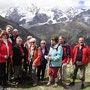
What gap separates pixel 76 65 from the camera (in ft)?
30.5

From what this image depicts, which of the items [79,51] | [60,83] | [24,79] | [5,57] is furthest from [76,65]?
[5,57]

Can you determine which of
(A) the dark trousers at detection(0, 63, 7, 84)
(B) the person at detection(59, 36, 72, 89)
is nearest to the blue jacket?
(B) the person at detection(59, 36, 72, 89)

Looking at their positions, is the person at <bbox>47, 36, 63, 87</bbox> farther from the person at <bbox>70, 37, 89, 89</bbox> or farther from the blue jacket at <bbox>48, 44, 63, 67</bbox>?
the person at <bbox>70, 37, 89, 89</bbox>

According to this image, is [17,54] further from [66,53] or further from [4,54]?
[66,53]

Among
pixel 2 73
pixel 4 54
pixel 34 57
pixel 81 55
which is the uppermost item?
pixel 4 54

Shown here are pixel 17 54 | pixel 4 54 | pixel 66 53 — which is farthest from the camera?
pixel 66 53

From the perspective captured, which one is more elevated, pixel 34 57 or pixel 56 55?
pixel 56 55

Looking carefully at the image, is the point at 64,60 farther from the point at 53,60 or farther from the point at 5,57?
the point at 5,57

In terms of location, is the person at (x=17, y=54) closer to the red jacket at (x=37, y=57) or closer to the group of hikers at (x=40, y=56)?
the group of hikers at (x=40, y=56)

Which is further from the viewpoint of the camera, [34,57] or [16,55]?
[34,57]

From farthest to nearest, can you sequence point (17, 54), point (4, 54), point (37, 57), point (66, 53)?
point (66, 53) < point (37, 57) < point (17, 54) < point (4, 54)

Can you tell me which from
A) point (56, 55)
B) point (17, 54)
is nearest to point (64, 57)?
point (56, 55)

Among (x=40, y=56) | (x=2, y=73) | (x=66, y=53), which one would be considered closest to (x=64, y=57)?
(x=66, y=53)

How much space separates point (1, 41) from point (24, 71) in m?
3.46
